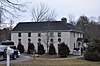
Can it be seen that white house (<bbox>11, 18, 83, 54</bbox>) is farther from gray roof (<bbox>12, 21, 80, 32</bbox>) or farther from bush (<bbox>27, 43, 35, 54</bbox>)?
bush (<bbox>27, 43, 35, 54</bbox>)

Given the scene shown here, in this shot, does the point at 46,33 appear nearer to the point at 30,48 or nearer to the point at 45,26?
the point at 45,26

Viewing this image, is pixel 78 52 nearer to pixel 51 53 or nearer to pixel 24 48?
pixel 51 53

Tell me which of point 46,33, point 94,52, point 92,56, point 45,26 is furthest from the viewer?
point 45,26

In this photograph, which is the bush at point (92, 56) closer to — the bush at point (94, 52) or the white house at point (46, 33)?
the bush at point (94, 52)

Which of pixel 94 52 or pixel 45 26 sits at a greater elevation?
pixel 45 26

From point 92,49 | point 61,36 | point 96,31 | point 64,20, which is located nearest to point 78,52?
point 61,36

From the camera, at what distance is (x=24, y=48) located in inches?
2591

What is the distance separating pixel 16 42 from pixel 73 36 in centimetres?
1417

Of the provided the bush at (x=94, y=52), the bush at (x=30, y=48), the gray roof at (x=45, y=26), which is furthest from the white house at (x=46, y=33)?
the bush at (x=94, y=52)

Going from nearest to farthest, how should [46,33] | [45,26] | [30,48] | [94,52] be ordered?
[94,52]
[30,48]
[46,33]
[45,26]

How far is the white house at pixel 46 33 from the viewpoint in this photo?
6256cm

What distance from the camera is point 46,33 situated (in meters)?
62.5

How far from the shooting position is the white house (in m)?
62.6

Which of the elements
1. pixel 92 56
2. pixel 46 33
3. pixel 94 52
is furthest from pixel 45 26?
pixel 92 56
